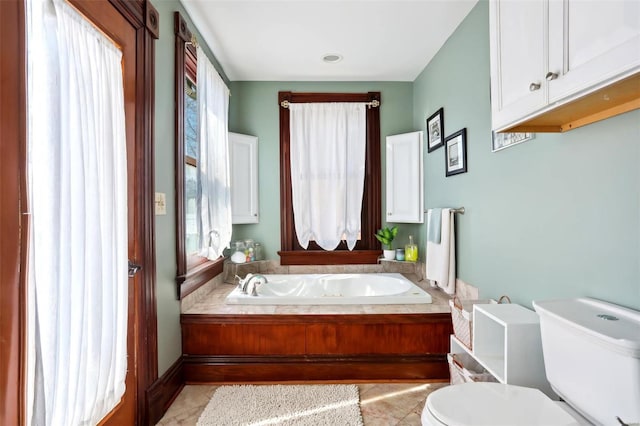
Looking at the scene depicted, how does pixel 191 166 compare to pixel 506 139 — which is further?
pixel 191 166

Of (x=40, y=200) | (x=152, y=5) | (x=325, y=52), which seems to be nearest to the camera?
(x=40, y=200)

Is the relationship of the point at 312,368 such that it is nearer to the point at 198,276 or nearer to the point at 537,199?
the point at 198,276

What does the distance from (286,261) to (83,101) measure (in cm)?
246

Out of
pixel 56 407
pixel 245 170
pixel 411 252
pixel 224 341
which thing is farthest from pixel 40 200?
pixel 411 252

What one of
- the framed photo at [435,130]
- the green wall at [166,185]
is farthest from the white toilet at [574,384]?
the framed photo at [435,130]

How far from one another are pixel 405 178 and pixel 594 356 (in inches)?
96.8

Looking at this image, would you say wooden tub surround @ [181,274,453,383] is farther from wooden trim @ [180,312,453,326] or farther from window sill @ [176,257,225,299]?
window sill @ [176,257,225,299]

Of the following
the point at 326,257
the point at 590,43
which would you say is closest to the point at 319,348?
the point at 326,257

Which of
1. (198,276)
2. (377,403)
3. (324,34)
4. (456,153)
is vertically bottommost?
(377,403)

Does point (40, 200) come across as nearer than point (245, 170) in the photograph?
Yes

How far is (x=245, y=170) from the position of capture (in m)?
3.39

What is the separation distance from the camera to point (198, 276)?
2.55m

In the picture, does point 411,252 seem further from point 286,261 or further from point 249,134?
point 249,134

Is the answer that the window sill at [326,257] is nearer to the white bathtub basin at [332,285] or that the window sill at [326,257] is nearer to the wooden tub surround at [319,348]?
the white bathtub basin at [332,285]
